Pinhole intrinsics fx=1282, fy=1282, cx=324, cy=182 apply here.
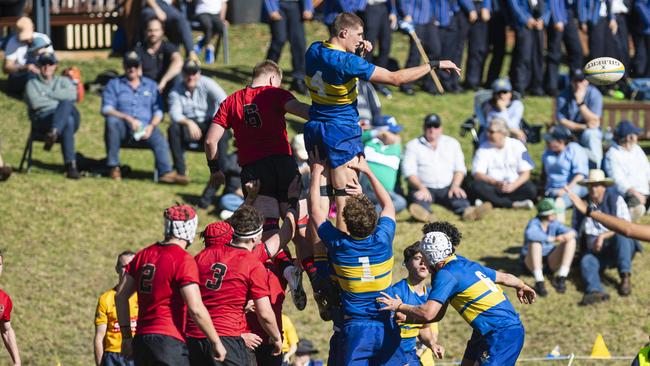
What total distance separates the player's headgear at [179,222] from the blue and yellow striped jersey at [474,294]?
2019mm

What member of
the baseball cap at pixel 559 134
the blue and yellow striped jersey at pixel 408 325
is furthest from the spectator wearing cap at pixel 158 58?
the blue and yellow striped jersey at pixel 408 325

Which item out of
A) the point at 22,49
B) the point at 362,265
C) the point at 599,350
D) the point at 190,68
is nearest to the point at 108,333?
the point at 362,265

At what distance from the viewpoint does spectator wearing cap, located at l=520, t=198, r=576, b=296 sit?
1638cm

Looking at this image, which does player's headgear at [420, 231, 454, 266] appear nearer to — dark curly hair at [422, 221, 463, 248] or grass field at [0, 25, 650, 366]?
dark curly hair at [422, 221, 463, 248]

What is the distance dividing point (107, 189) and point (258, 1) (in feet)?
32.6

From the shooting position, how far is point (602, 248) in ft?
54.5

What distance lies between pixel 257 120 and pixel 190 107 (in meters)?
7.09

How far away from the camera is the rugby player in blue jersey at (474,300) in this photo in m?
10.2

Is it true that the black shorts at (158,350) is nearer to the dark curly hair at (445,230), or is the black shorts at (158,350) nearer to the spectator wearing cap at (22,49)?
the dark curly hair at (445,230)

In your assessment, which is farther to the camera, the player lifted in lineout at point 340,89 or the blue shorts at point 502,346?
the blue shorts at point 502,346

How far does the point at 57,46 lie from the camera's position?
2370 centimetres

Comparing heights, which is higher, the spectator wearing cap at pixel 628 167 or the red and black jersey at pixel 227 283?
the red and black jersey at pixel 227 283

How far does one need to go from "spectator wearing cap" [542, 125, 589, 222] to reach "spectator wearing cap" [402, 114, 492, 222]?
1.00 metres

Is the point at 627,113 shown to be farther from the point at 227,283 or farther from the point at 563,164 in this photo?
the point at 227,283
